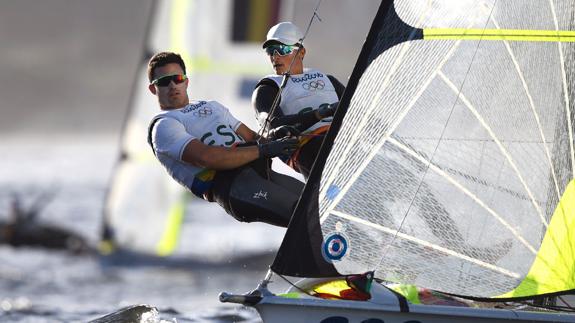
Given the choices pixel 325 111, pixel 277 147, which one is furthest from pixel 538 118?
pixel 277 147

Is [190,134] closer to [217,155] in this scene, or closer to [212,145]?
[212,145]

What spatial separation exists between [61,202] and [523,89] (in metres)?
24.5

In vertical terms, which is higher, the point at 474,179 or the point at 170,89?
the point at 170,89

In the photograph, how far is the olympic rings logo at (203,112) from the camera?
19.7 ft

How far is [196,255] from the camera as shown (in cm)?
1653

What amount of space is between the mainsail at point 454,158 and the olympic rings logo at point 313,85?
2.49 feet

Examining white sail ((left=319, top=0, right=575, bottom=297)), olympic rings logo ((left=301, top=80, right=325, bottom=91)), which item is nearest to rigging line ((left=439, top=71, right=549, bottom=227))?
white sail ((left=319, top=0, right=575, bottom=297))

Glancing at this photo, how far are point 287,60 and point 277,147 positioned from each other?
0.67 meters

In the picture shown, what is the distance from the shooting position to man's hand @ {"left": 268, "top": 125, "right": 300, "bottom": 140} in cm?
597

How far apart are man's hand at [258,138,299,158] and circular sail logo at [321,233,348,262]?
1.80 feet

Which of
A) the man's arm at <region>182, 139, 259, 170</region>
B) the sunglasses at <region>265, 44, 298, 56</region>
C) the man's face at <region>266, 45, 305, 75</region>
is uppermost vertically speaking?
the sunglasses at <region>265, 44, 298, 56</region>

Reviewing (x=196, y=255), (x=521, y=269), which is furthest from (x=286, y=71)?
(x=196, y=255)

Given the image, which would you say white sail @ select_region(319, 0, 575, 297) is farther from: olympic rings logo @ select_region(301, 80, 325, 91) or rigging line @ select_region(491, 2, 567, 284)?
olympic rings logo @ select_region(301, 80, 325, 91)

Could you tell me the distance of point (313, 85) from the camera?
249 inches
